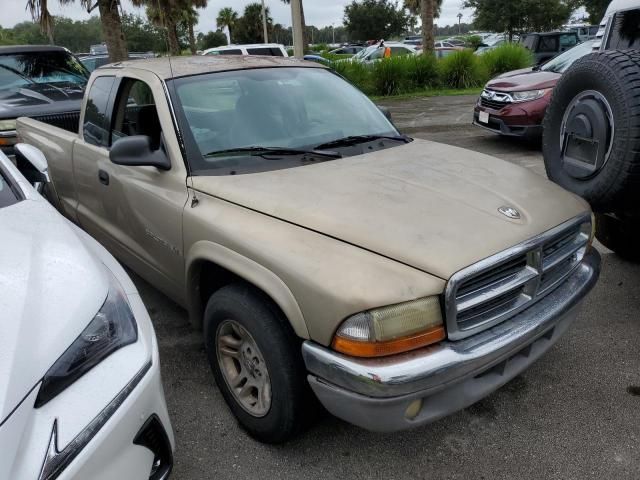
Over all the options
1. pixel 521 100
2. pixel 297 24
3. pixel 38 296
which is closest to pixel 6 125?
pixel 38 296

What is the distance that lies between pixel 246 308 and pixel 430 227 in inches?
33.0

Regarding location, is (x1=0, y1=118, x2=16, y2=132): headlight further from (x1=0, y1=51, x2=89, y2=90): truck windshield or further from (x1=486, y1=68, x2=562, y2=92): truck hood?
(x1=486, y1=68, x2=562, y2=92): truck hood

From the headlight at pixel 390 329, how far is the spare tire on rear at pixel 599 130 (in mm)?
1659

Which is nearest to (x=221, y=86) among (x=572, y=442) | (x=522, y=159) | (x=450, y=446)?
(x=450, y=446)

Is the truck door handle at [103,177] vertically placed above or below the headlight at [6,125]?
below

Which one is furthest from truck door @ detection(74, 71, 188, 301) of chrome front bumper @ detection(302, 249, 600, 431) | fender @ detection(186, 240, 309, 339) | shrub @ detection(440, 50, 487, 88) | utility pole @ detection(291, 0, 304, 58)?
shrub @ detection(440, 50, 487, 88)

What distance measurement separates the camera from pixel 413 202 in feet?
7.79

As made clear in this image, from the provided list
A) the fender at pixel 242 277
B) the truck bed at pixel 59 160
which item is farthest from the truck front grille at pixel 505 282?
the truck bed at pixel 59 160

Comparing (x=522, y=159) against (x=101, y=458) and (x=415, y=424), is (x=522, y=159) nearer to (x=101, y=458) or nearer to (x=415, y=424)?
(x=415, y=424)

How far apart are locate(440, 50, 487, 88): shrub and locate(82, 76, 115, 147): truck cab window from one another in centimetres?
1438

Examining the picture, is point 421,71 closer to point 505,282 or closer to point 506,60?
point 506,60

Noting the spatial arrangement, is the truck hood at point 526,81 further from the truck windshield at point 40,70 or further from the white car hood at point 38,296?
the white car hood at point 38,296

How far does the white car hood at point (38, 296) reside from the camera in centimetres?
Result: 150

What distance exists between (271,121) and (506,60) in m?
15.6
